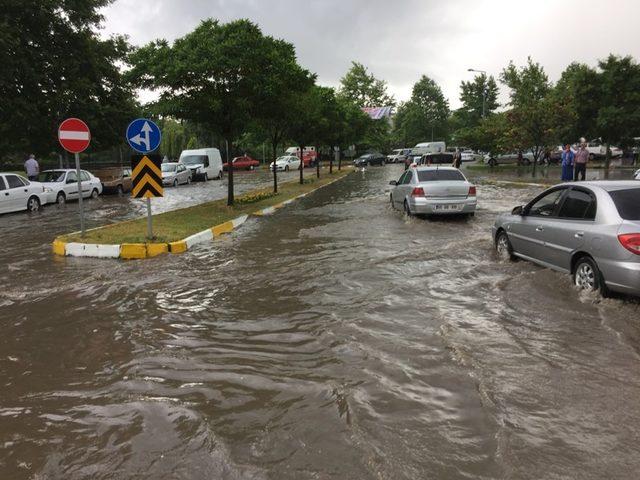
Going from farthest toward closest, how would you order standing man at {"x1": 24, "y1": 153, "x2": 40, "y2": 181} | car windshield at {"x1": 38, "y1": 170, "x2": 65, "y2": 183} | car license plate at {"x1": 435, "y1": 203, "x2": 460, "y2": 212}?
standing man at {"x1": 24, "y1": 153, "x2": 40, "y2": 181} → car windshield at {"x1": 38, "y1": 170, "x2": 65, "y2": 183} → car license plate at {"x1": 435, "y1": 203, "x2": 460, "y2": 212}

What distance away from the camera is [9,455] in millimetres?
3307

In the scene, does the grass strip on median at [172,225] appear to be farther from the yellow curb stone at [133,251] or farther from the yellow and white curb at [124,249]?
the yellow curb stone at [133,251]

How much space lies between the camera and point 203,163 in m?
37.7

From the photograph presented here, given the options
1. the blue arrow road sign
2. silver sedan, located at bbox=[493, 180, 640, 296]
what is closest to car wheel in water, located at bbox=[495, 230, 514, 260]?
silver sedan, located at bbox=[493, 180, 640, 296]

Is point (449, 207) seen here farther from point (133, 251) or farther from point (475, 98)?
point (475, 98)

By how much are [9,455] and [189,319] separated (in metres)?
2.76

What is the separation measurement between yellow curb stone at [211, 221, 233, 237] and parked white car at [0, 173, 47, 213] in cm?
935

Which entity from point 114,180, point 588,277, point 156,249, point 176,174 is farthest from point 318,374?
point 176,174

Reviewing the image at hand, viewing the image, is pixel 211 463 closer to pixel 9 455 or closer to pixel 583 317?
pixel 9 455

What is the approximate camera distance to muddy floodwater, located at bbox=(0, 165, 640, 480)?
3.19 m

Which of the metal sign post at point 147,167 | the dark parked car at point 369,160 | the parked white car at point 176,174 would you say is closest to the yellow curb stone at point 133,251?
the metal sign post at point 147,167

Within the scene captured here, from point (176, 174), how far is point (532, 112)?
21366 mm

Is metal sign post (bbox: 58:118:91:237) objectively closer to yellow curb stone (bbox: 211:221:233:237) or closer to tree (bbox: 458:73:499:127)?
yellow curb stone (bbox: 211:221:233:237)

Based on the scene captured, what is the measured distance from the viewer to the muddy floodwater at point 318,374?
3.19 meters
